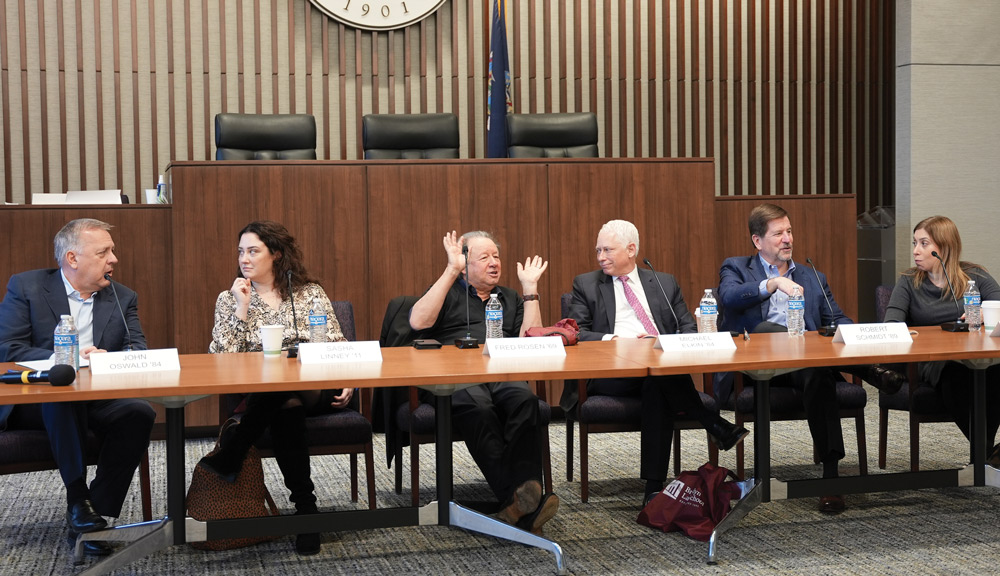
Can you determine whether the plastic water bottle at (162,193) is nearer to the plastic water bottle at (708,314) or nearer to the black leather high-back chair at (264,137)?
the black leather high-back chair at (264,137)

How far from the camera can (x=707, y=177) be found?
5.06 meters

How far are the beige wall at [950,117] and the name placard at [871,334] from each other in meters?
3.59

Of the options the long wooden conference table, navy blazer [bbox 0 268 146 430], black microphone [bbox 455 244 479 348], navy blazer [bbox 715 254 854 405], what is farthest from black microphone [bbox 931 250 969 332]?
navy blazer [bbox 0 268 146 430]

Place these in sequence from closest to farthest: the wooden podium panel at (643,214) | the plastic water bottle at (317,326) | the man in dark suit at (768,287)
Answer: the plastic water bottle at (317,326)
the man in dark suit at (768,287)
the wooden podium panel at (643,214)

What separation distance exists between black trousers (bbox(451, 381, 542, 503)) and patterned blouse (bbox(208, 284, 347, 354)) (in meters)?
0.65

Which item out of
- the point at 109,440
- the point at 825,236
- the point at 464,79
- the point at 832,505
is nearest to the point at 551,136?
the point at 825,236

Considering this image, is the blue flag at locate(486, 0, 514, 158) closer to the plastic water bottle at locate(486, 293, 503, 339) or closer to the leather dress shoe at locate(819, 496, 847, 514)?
the plastic water bottle at locate(486, 293, 503, 339)

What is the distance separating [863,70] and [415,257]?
4.85m

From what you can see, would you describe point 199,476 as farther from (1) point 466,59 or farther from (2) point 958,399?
(1) point 466,59

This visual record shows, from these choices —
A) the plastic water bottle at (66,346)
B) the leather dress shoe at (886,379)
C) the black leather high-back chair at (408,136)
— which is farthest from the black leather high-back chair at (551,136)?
the plastic water bottle at (66,346)

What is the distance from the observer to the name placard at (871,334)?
10.3 ft

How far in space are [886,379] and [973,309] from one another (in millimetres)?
573

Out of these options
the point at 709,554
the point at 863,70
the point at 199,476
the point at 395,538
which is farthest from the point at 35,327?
the point at 863,70

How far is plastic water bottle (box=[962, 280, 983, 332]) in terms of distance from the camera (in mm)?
3604
